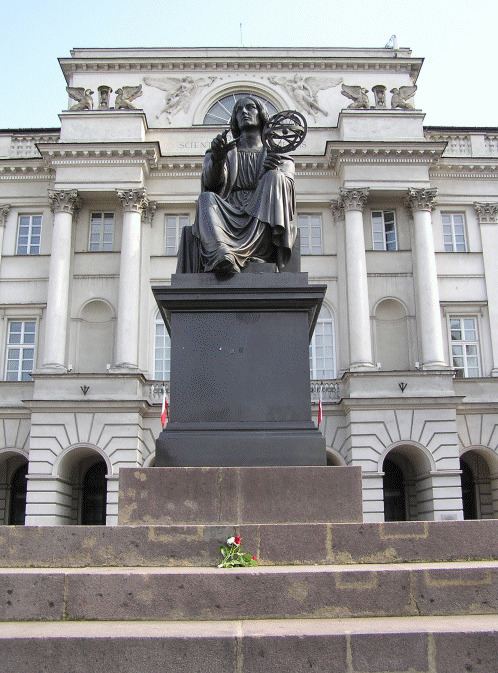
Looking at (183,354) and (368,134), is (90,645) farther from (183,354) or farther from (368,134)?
(368,134)

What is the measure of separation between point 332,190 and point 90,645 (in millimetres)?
27652

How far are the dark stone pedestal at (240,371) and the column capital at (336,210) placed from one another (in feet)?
76.4

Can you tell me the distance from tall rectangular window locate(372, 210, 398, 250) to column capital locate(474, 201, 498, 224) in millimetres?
3493

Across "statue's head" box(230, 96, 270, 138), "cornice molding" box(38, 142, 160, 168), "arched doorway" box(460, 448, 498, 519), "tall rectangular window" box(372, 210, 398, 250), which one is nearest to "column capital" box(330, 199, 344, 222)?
"tall rectangular window" box(372, 210, 398, 250)

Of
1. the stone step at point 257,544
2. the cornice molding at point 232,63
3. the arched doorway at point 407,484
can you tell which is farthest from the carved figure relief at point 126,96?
the stone step at point 257,544

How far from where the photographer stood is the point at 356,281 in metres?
28.6

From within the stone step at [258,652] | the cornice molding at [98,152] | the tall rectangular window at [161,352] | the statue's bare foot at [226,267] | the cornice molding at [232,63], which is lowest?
the stone step at [258,652]

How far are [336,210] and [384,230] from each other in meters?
2.10

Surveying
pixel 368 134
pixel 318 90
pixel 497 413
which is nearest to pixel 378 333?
pixel 497 413

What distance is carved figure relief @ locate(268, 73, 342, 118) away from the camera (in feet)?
104

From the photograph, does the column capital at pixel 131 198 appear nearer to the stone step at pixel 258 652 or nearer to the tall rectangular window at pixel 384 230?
the tall rectangular window at pixel 384 230

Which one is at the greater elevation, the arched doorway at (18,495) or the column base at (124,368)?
the column base at (124,368)

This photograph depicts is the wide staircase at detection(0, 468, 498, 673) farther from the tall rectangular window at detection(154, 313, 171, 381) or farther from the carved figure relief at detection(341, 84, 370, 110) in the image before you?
the carved figure relief at detection(341, 84, 370, 110)

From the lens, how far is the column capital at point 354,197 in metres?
29.4
